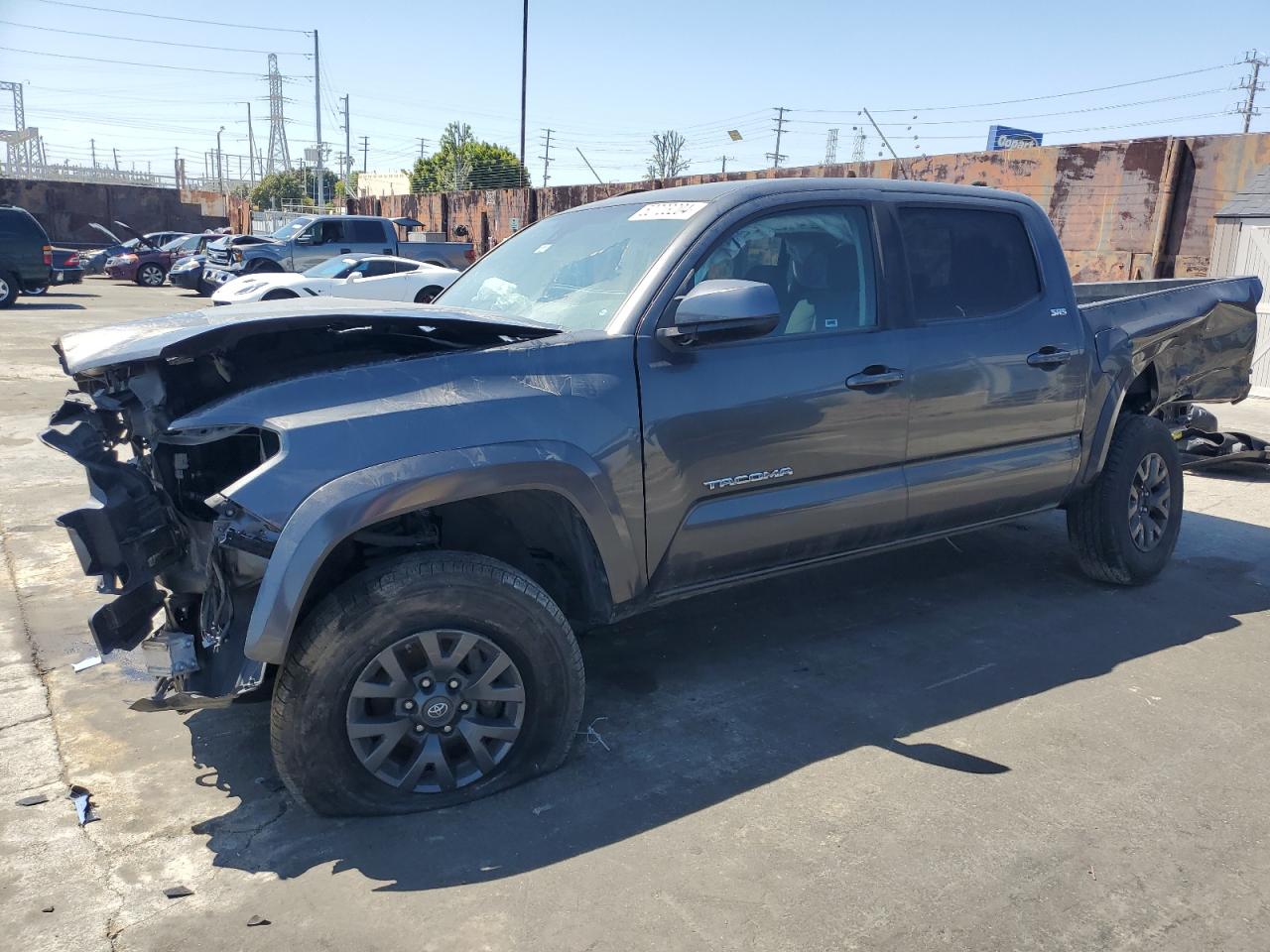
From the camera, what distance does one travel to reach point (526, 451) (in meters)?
2.91

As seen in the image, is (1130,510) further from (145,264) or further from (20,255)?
(145,264)

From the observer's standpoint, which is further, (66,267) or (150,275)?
(150,275)

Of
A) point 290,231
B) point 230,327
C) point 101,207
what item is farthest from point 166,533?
point 101,207

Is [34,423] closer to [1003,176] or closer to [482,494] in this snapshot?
[482,494]

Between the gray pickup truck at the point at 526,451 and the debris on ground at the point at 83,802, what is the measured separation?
488 millimetres

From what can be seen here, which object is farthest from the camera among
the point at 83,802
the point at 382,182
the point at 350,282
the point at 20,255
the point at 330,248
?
the point at 382,182

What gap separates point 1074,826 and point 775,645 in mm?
1536

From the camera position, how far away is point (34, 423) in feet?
27.8

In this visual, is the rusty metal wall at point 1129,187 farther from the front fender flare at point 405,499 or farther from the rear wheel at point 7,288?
the rear wheel at point 7,288

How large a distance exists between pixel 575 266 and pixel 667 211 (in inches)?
16.6

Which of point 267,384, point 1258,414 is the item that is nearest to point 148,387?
point 267,384

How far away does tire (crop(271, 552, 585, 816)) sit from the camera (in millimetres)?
2746

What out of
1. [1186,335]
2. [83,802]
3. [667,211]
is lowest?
[83,802]

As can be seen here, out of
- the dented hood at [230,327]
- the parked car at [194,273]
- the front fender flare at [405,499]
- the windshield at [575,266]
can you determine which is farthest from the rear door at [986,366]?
the parked car at [194,273]
